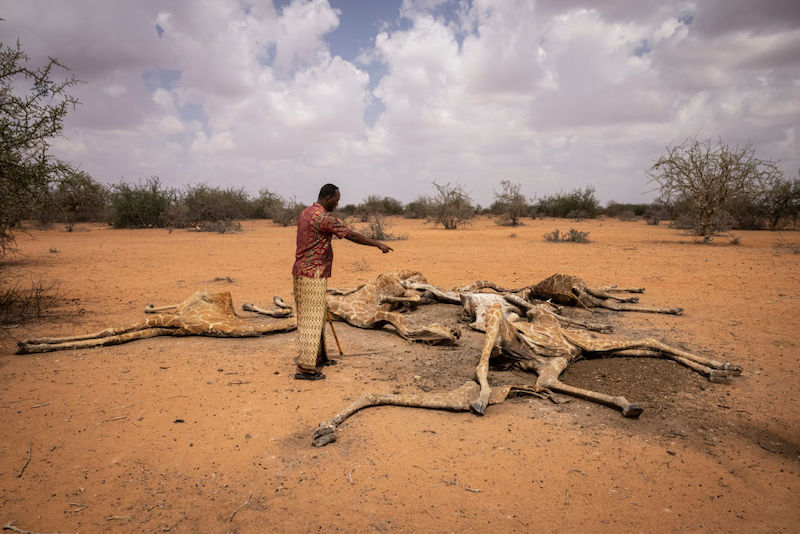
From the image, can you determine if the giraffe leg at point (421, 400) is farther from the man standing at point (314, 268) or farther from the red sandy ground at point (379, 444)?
the man standing at point (314, 268)

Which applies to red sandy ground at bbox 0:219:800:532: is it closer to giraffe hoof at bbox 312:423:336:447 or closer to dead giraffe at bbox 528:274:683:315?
giraffe hoof at bbox 312:423:336:447

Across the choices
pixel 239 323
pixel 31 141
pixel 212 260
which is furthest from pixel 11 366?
pixel 212 260

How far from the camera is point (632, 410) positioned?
3.31m

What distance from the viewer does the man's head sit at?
4.33m

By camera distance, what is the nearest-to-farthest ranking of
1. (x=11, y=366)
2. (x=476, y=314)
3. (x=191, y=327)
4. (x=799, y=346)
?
(x=11, y=366) → (x=799, y=346) → (x=191, y=327) → (x=476, y=314)

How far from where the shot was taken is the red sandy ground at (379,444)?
2.43m

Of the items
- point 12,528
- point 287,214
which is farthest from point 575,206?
point 12,528

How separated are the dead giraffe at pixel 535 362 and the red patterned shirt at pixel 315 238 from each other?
1.39 metres

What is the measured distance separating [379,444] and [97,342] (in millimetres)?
3749

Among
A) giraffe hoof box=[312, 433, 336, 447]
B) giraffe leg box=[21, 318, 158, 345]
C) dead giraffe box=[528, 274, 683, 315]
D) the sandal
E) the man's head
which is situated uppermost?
the man's head

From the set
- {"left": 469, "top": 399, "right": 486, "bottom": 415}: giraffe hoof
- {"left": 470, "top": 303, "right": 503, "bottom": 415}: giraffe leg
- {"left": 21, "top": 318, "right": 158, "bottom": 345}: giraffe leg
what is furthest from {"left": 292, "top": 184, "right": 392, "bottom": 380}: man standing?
{"left": 21, "top": 318, "right": 158, "bottom": 345}: giraffe leg

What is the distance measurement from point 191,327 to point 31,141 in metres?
3.76

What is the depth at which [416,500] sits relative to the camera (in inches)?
100

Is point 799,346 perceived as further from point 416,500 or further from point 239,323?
point 239,323
